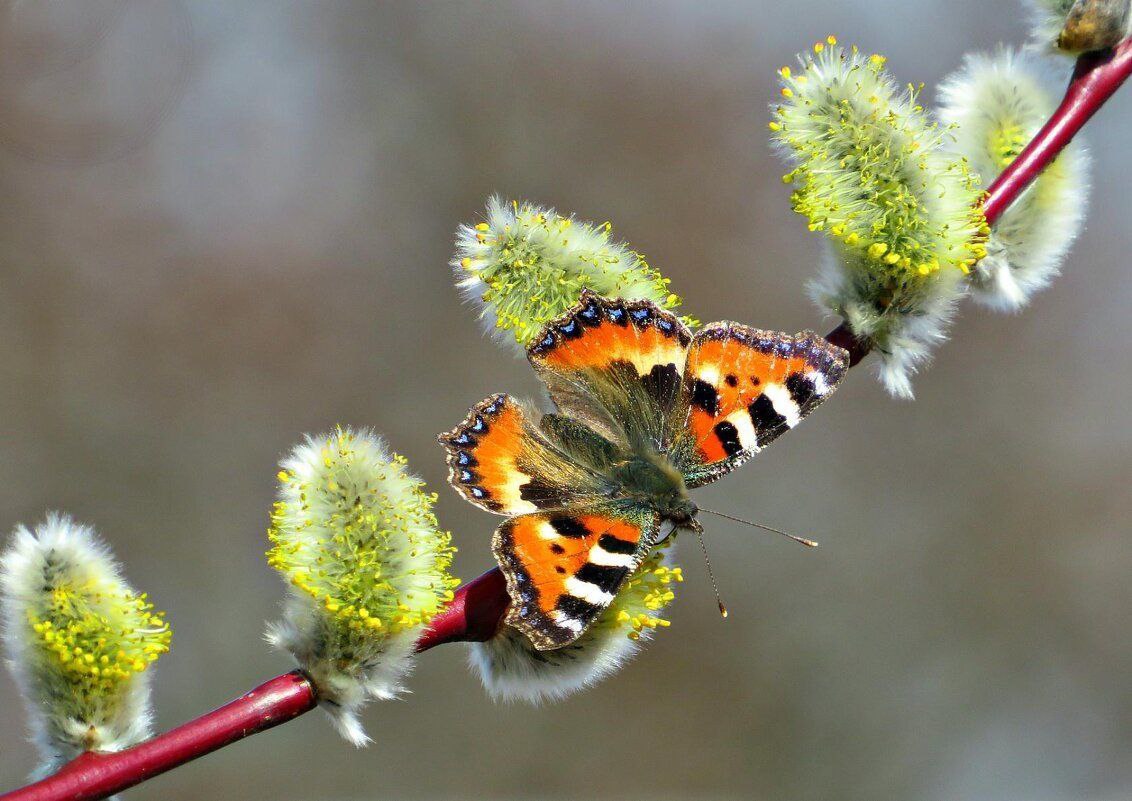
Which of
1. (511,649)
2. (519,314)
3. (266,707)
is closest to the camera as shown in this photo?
(266,707)

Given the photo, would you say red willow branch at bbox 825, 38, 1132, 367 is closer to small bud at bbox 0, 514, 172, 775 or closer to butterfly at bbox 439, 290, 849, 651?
butterfly at bbox 439, 290, 849, 651

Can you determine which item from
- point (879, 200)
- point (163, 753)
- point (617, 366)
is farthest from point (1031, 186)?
point (163, 753)

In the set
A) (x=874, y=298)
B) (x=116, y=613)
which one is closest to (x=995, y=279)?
(x=874, y=298)

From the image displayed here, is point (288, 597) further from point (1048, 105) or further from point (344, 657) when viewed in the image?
point (1048, 105)

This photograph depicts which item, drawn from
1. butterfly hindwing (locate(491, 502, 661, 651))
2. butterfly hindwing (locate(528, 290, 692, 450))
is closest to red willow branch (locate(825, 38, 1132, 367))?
butterfly hindwing (locate(528, 290, 692, 450))

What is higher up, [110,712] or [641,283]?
[641,283]

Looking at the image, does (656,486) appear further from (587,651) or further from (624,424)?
(587,651)

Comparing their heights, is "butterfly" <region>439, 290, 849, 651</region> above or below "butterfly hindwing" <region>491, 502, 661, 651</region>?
above

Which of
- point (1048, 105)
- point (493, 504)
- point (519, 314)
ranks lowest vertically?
point (493, 504)
